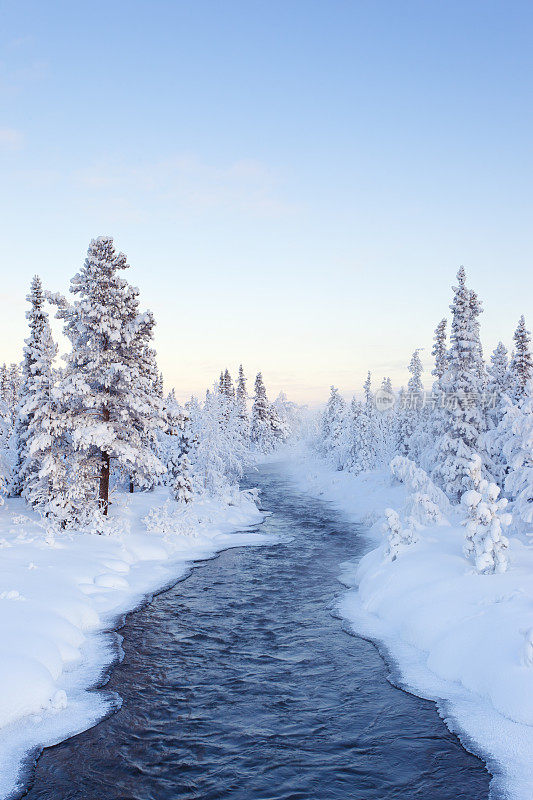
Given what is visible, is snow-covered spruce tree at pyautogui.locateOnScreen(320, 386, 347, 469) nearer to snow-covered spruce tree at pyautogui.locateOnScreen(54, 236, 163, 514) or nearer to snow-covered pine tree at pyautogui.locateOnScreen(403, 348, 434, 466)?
snow-covered pine tree at pyautogui.locateOnScreen(403, 348, 434, 466)

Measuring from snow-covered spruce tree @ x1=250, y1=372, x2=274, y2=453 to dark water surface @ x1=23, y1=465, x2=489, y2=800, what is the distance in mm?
88728

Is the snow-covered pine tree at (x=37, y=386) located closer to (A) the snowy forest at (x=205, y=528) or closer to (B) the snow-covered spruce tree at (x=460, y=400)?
(A) the snowy forest at (x=205, y=528)

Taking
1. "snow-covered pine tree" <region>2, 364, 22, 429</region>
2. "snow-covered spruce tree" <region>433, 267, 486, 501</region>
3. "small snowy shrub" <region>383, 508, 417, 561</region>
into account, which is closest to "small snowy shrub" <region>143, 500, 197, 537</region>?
"small snowy shrub" <region>383, 508, 417, 561</region>

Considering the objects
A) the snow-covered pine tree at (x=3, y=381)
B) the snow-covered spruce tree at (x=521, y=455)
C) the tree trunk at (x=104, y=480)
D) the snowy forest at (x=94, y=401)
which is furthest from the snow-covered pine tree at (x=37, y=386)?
the snow-covered pine tree at (x=3, y=381)

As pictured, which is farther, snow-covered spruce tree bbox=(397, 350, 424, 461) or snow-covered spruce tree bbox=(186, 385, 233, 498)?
snow-covered spruce tree bbox=(397, 350, 424, 461)

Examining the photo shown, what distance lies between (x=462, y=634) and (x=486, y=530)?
3919mm

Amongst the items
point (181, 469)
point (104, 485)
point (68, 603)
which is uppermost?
point (104, 485)

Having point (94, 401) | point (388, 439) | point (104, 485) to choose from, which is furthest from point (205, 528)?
point (388, 439)

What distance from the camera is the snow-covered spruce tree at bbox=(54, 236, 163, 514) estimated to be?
78.8ft

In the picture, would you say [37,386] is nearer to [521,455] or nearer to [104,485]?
[104,485]

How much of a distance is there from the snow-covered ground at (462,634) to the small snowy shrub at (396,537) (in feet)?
0.89

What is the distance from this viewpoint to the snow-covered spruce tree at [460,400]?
31844 millimetres

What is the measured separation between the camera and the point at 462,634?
11656 millimetres

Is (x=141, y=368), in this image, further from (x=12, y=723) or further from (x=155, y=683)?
(x=12, y=723)
